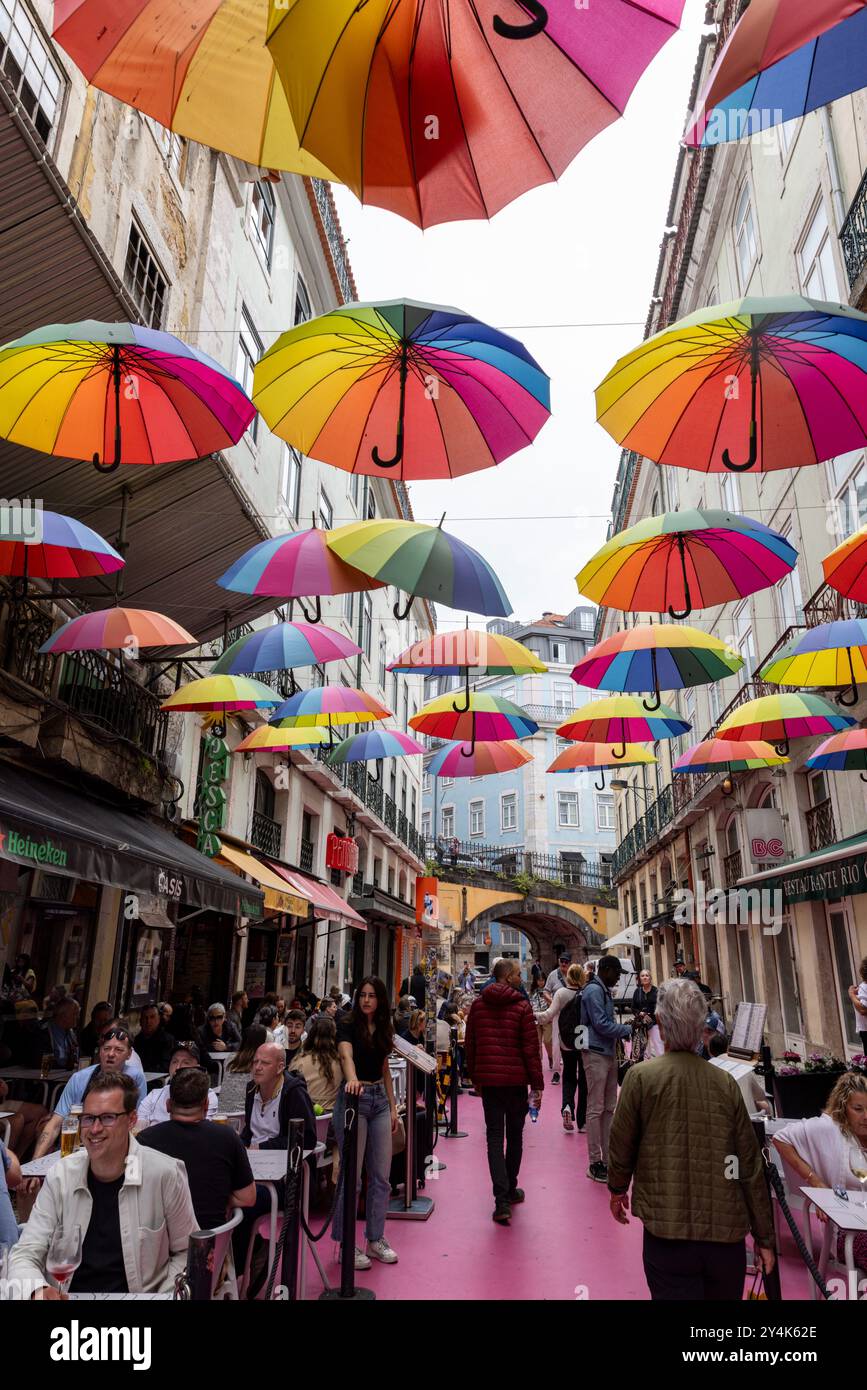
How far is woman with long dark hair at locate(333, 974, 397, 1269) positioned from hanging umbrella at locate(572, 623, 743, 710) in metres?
3.94

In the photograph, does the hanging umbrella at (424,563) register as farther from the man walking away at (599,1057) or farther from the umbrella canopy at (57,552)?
the man walking away at (599,1057)

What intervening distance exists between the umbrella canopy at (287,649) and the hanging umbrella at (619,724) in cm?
279

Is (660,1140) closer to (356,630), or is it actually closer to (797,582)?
(797,582)

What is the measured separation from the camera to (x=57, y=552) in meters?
7.32

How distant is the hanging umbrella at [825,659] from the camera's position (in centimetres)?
826

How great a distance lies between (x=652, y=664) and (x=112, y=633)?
204 inches

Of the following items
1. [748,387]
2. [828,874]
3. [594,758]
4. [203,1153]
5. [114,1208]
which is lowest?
[114,1208]

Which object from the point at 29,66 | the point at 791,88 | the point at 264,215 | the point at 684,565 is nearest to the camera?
the point at 791,88

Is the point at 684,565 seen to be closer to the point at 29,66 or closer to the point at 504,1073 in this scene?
the point at 504,1073

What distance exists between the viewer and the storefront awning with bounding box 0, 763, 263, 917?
5.99 metres

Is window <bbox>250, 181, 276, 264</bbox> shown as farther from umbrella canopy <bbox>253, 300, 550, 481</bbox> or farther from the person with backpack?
the person with backpack

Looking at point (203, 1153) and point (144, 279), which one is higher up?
point (144, 279)

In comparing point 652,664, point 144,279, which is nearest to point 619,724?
point 652,664

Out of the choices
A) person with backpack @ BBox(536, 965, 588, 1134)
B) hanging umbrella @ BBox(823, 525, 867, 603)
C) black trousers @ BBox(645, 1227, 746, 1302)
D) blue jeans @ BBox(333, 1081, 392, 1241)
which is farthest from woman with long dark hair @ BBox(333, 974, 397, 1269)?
hanging umbrella @ BBox(823, 525, 867, 603)
